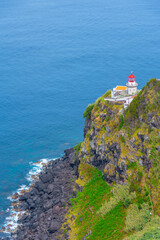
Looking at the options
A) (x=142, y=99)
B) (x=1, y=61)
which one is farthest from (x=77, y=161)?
(x=1, y=61)

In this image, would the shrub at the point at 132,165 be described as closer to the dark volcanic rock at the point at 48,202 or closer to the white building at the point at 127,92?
the white building at the point at 127,92

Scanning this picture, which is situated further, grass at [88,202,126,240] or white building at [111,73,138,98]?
white building at [111,73,138,98]

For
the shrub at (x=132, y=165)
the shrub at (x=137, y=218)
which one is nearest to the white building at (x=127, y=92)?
the shrub at (x=132, y=165)

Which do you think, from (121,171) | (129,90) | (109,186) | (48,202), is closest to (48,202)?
(48,202)

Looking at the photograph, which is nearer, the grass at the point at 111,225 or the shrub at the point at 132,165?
the grass at the point at 111,225

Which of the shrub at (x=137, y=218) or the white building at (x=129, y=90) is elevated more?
the white building at (x=129, y=90)

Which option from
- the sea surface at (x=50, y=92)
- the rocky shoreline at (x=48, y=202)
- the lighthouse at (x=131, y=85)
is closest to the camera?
the rocky shoreline at (x=48, y=202)

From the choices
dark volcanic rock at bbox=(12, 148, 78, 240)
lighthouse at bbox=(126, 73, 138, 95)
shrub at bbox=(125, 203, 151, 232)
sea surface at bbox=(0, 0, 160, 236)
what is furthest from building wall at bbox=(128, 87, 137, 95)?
sea surface at bbox=(0, 0, 160, 236)

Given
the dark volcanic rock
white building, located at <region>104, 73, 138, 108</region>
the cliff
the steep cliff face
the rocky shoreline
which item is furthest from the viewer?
white building, located at <region>104, 73, 138, 108</region>

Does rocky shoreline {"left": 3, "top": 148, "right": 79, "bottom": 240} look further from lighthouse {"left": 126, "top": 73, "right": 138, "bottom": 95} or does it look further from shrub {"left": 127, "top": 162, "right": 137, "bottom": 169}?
lighthouse {"left": 126, "top": 73, "right": 138, "bottom": 95}
